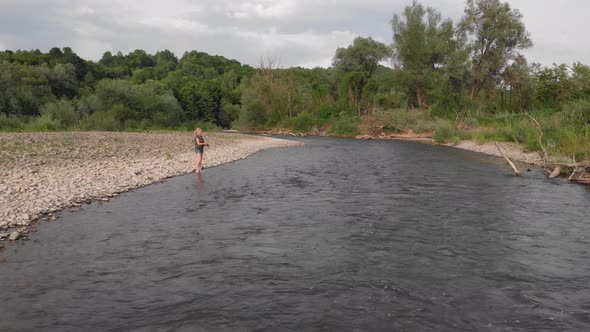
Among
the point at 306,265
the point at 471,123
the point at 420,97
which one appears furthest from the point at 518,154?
the point at 420,97

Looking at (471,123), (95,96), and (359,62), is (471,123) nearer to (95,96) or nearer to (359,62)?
(359,62)

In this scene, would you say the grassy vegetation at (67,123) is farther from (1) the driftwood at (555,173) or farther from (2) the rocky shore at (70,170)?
(1) the driftwood at (555,173)

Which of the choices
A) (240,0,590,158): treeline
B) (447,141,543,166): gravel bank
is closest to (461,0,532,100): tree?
(240,0,590,158): treeline

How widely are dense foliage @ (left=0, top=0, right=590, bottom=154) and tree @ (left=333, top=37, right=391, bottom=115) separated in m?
0.20

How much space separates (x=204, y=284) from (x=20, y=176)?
13.3 m

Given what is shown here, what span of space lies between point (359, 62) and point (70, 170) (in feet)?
236

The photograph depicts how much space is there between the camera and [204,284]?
820 cm

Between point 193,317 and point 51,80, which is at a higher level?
point 51,80

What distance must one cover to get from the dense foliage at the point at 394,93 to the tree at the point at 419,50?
0.17 metres

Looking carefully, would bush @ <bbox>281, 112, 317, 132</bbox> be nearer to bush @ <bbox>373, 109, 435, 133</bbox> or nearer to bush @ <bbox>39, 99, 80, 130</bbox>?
bush @ <bbox>373, 109, 435, 133</bbox>

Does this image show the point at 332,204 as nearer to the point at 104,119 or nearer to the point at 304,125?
the point at 104,119

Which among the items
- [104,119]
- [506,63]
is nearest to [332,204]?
[104,119]

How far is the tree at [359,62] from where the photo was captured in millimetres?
80812

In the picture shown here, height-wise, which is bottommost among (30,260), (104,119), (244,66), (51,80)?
(30,260)
